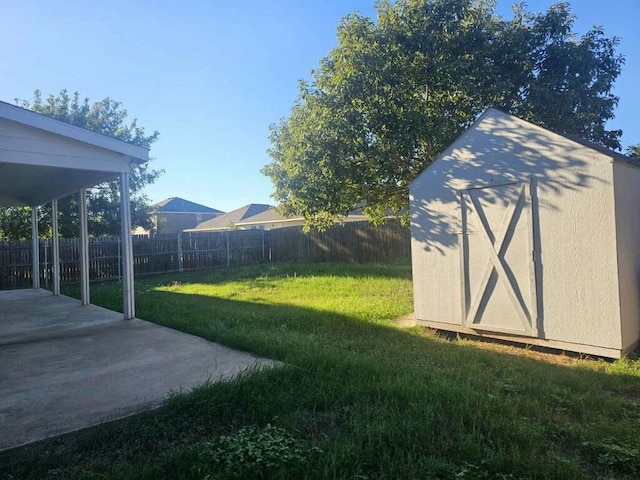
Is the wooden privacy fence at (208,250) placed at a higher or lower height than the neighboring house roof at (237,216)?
lower

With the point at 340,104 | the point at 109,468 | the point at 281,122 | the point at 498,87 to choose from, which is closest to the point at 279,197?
the point at 281,122

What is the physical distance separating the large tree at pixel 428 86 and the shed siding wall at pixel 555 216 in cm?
296

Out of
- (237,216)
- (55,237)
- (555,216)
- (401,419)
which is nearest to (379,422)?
(401,419)

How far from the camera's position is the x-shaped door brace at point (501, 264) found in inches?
206

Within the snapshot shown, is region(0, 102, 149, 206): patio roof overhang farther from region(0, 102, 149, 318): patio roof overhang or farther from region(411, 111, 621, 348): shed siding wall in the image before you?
region(411, 111, 621, 348): shed siding wall

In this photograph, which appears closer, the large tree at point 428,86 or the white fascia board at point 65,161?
the white fascia board at point 65,161

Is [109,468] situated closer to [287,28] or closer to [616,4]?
[287,28]

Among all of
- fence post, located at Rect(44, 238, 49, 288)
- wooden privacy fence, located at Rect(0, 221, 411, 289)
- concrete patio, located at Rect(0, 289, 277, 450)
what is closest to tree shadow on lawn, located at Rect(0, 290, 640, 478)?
concrete patio, located at Rect(0, 289, 277, 450)

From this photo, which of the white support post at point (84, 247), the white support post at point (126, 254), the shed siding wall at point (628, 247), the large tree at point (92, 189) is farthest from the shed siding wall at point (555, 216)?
the large tree at point (92, 189)

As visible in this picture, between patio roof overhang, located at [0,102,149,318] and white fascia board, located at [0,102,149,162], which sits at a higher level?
white fascia board, located at [0,102,149,162]

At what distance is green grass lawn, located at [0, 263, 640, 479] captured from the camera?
242cm

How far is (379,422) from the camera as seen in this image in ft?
9.66

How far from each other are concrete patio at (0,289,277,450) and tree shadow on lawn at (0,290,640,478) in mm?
354

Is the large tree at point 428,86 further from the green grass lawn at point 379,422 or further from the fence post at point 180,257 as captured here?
the fence post at point 180,257
